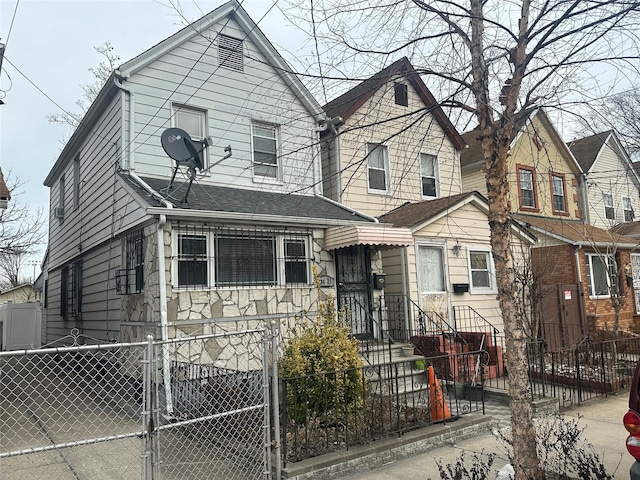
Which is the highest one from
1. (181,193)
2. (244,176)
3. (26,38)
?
(26,38)

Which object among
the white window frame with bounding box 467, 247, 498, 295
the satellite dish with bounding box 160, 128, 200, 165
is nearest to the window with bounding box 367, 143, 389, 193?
the white window frame with bounding box 467, 247, 498, 295

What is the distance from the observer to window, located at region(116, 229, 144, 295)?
9023 mm

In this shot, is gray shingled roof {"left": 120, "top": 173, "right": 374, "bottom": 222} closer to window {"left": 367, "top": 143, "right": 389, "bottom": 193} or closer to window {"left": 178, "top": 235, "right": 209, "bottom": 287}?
window {"left": 178, "top": 235, "right": 209, "bottom": 287}

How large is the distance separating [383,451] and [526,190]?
15.0 meters

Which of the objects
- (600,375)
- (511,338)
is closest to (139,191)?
(511,338)

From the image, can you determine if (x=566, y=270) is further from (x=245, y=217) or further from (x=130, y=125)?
(x=130, y=125)

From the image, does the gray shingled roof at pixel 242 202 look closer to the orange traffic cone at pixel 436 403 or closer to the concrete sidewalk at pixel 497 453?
the orange traffic cone at pixel 436 403

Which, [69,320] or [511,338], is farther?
[69,320]

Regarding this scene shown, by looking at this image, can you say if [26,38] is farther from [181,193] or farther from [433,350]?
[433,350]

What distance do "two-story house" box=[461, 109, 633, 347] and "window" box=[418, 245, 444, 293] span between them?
207cm

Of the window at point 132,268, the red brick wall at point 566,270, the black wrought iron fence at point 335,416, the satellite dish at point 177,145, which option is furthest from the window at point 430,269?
the window at point 132,268

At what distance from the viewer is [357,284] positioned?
11.2 meters

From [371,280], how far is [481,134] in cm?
687

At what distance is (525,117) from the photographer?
5008 millimetres
